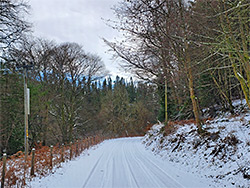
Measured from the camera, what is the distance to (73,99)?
71.1 feet

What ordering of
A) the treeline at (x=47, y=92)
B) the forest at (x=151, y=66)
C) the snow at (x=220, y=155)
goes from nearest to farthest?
the snow at (x=220, y=155)
the forest at (x=151, y=66)
the treeline at (x=47, y=92)

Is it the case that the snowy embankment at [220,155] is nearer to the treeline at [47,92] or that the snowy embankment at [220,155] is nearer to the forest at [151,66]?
the forest at [151,66]

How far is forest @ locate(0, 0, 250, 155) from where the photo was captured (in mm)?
7762

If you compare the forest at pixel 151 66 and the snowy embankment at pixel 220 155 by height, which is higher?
the forest at pixel 151 66

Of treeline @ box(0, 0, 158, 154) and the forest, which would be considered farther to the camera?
treeline @ box(0, 0, 158, 154)

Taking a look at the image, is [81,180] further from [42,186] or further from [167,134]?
[167,134]

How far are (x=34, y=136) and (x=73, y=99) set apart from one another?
5.11 metres

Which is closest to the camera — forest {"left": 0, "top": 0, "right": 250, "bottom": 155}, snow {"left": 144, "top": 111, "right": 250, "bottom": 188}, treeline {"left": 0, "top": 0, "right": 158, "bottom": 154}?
snow {"left": 144, "top": 111, "right": 250, "bottom": 188}

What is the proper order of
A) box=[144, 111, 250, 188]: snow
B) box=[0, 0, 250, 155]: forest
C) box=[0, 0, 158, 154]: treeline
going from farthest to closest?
box=[0, 0, 158, 154]: treeline, box=[0, 0, 250, 155]: forest, box=[144, 111, 250, 188]: snow

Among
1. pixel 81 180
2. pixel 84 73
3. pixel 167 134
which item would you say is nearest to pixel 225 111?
pixel 167 134

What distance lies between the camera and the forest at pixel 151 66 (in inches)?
306

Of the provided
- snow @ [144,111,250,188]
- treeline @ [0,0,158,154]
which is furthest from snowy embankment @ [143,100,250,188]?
treeline @ [0,0,158,154]

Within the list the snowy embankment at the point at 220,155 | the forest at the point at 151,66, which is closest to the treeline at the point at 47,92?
the forest at the point at 151,66

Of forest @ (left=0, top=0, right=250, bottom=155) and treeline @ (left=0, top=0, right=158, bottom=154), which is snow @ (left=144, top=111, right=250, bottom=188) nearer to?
forest @ (left=0, top=0, right=250, bottom=155)
